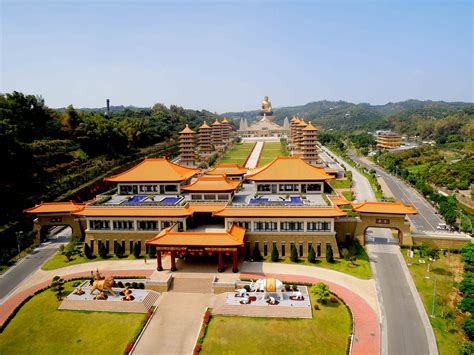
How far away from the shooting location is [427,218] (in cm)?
5056

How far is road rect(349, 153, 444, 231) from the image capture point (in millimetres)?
48000

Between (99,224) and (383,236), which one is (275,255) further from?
(99,224)

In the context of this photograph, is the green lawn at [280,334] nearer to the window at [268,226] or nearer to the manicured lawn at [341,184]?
the window at [268,226]

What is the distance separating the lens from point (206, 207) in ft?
130

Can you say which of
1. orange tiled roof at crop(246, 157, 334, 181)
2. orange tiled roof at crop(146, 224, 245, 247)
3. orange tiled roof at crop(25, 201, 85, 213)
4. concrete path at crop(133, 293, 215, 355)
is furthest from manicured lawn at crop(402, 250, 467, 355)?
orange tiled roof at crop(25, 201, 85, 213)

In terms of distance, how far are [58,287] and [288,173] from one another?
25680 mm

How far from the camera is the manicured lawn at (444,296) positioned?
24.2 m

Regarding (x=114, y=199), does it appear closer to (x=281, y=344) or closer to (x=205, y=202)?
(x=205, y=202)

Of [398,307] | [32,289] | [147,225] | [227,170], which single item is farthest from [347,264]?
[32,289]

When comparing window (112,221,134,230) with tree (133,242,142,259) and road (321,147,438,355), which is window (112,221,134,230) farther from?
road (321,147,438,355)

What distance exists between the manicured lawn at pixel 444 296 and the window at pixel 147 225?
2431 cm

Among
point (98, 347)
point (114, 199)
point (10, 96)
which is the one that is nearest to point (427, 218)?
point (114, 199)

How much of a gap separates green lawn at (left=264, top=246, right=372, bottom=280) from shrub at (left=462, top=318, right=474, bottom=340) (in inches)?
339

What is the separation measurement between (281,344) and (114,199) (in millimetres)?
27347
